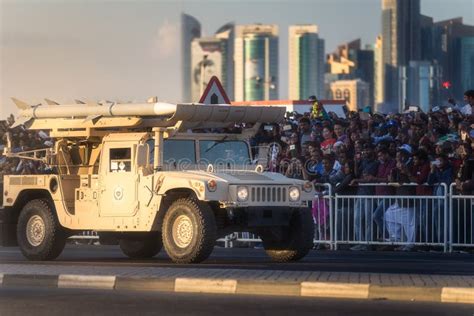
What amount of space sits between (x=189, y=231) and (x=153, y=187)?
1.06 meters

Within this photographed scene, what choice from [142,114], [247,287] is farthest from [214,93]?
[247,287]

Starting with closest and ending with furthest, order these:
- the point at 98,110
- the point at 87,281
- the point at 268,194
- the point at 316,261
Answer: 1. the point at 87,281
2. the point at 268,194
3. the point at 316,261
4. the point at 98,110

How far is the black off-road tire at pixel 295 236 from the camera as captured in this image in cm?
2084

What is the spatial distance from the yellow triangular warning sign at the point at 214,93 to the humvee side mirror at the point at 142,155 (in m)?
1.83

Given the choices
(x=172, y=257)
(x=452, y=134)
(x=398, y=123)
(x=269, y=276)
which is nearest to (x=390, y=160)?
(x=452, y=134)

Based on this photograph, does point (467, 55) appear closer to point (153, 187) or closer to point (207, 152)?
point (207, 152)

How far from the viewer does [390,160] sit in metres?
25.4

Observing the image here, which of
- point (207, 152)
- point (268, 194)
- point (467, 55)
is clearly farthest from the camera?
point (467, 55)

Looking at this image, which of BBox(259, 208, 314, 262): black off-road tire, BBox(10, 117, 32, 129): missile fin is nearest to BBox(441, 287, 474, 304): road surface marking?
BBox(259, 208, 314, 262): black off-road tire

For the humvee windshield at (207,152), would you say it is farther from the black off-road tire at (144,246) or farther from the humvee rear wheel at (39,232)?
the humvee rear wheel at (39,232)

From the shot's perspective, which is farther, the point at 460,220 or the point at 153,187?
the point at 460,220

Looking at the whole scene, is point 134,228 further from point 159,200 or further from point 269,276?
point 269,276

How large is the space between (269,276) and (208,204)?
3785 millimetres

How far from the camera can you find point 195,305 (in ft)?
47.6
